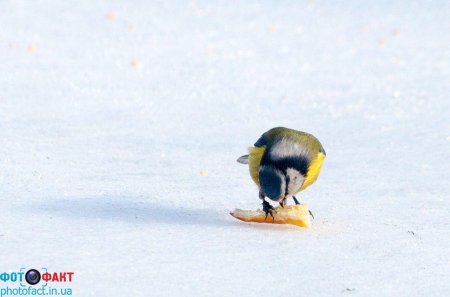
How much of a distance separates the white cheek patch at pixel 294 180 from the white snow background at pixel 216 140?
0.71 ft

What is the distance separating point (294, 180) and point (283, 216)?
22cm

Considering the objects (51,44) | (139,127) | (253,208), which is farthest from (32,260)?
(51,44)

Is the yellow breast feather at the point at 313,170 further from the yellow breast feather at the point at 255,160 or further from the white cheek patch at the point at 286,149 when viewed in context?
the yellow breast feather at the point at 255,160

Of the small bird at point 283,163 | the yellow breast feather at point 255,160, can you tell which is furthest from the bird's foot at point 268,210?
the yellow breast feather at point 255,160

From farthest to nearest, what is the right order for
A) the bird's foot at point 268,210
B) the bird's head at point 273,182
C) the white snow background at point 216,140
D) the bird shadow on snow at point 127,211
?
the bird's foot at point 268,210 < the bird shadow on snow at point 127,211 < the bird's head at point 273,182 < the white snow background at point 216,140

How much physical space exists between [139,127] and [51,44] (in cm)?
233

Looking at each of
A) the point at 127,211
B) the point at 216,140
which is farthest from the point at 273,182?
the point at 216,140

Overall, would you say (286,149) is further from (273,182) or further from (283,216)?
(283,216)

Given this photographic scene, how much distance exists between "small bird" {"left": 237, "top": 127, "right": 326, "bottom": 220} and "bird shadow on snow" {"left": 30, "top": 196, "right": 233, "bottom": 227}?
312 millimetres

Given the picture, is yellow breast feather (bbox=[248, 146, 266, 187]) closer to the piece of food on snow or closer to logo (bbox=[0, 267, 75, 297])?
the piece of food on snow

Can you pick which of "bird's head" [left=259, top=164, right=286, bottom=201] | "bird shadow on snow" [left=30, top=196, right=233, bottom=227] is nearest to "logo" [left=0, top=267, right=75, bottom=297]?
"bird shadow on snow" [left=30, top=196, right=233, bottom=227]

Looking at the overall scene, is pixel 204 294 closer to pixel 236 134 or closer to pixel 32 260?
pixel 32 260

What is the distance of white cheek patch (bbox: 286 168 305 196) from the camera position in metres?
4.41

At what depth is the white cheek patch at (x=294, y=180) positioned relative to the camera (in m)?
4.41
